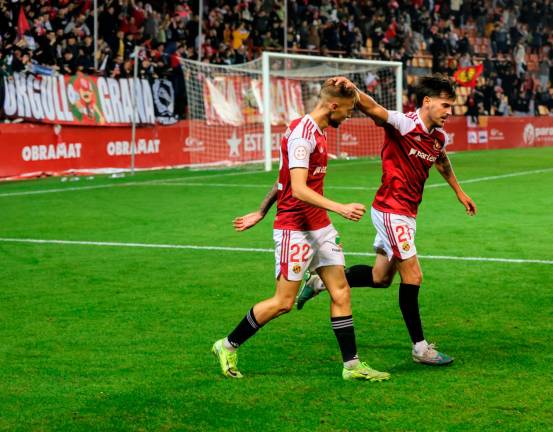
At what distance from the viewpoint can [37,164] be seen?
70.4ft

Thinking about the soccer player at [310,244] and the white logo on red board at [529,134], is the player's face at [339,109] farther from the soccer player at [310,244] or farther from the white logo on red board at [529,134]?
the white logo on red board at [529,134]

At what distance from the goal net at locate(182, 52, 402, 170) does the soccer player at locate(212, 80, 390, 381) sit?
17.6m

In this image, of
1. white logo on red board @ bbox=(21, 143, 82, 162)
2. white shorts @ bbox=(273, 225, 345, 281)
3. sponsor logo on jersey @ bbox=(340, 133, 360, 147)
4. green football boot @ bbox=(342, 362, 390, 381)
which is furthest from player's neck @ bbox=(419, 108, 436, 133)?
sponsor logo on jersey @ bbox=(340, 133, 360, 147)

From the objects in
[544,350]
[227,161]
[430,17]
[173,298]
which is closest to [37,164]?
[227,161]

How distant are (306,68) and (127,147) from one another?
640cm

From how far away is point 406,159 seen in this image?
646cm

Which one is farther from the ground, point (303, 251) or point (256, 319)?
point (303, 251)

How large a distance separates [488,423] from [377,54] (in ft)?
98.6

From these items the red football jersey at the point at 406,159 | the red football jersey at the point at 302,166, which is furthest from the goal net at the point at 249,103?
the red football jersey at the point at 302,166

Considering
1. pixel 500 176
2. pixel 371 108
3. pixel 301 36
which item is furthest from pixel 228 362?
pixel 301 36

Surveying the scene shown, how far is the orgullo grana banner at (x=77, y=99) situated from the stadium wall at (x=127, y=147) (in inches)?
8.5

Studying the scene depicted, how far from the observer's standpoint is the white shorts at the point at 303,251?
5734mm

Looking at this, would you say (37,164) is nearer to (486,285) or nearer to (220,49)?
(220,49)

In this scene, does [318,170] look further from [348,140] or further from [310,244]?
[348,140]
